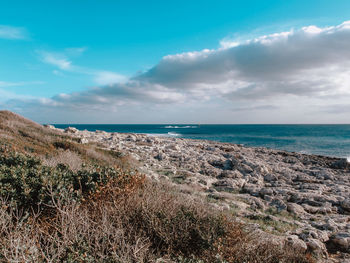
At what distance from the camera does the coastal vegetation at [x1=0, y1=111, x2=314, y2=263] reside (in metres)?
3.21

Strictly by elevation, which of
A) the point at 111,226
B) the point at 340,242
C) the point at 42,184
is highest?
the point at 42,184

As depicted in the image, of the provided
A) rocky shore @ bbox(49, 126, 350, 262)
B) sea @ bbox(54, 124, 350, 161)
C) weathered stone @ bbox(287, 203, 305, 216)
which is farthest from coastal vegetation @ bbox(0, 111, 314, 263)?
sea @ bbox(54, 124, 350, 161)

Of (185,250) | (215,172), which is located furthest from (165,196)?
(215,172)

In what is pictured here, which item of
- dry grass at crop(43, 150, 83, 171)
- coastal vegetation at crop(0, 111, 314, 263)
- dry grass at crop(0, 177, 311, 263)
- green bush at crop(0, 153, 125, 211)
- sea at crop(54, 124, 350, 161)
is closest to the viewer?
coastal vegetation at crop(0, 111, 314, 263)

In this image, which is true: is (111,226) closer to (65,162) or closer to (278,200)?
(65,162)

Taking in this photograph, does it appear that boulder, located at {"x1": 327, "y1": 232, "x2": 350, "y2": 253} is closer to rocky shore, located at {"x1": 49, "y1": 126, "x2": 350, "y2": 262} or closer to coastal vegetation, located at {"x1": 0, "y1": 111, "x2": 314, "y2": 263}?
rocky shore, located at {"x1": 49, "y1": 126, "x2": 350, "y2": 262}

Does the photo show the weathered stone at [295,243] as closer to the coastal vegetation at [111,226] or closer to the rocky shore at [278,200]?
the rocky shore at [278,200]

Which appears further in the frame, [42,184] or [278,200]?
[278,200]

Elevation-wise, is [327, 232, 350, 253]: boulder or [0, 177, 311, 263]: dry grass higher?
[0, 177, 311, 263]: dry grass

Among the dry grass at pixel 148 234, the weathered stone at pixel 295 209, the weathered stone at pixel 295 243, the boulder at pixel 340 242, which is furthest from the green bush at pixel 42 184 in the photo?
the weathered stone at pixel 295 209

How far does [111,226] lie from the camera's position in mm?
3498

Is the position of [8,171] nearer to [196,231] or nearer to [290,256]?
[196,231]

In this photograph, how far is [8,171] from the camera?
17.9 ft

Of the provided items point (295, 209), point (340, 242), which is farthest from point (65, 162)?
point (340, 242)
